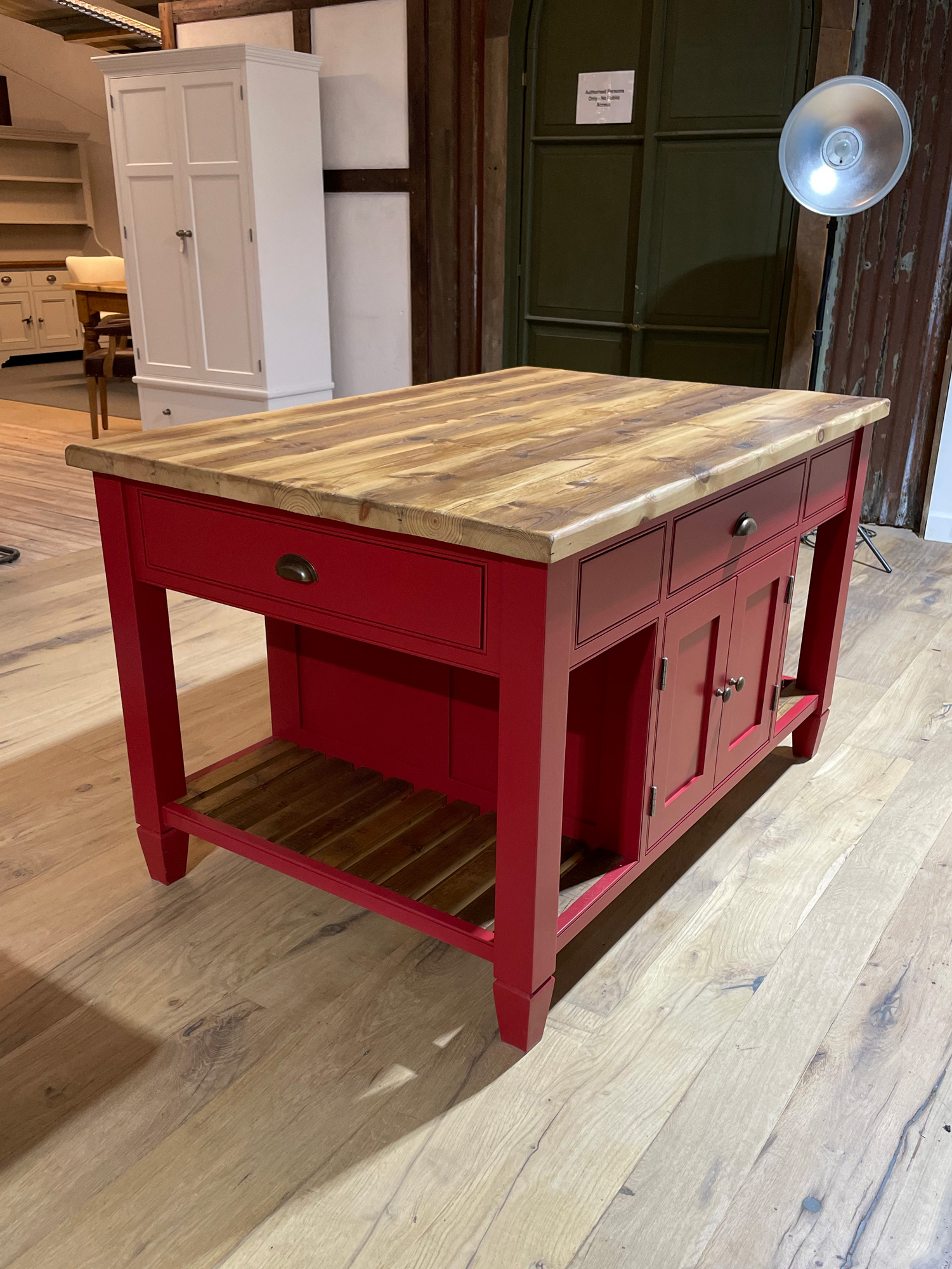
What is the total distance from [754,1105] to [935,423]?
11.9 ft

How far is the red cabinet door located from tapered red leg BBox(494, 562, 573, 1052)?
0.62 metres

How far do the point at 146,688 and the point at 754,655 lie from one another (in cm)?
118

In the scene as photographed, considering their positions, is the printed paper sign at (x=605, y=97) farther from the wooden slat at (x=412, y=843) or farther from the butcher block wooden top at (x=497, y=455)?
the wooden slat at (x=412, y=843)

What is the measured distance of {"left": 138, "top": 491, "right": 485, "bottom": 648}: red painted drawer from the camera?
1387 millimetres

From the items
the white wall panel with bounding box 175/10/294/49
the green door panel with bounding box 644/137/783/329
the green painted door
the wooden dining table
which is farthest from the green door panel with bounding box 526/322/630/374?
the wooden dining table

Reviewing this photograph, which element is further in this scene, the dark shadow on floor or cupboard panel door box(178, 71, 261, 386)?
cupboard panel door box(178, 71, 261, 386)

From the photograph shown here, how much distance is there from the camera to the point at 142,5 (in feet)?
32.6

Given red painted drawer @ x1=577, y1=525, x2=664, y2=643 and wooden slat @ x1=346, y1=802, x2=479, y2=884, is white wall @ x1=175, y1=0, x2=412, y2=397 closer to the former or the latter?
wooden slat @ x1=346, y1=802, x2=479, y2=884

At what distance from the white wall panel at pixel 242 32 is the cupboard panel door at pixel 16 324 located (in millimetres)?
4612

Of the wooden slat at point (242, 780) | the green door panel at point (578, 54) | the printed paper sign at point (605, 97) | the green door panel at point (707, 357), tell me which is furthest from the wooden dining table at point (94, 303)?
the wooden slat at point (242, 780)

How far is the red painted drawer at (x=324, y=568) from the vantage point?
1.39 meters

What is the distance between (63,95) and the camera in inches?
407

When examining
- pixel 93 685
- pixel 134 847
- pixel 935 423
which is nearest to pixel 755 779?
pixel 134 847

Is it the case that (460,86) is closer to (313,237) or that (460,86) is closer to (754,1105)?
(313,237)
